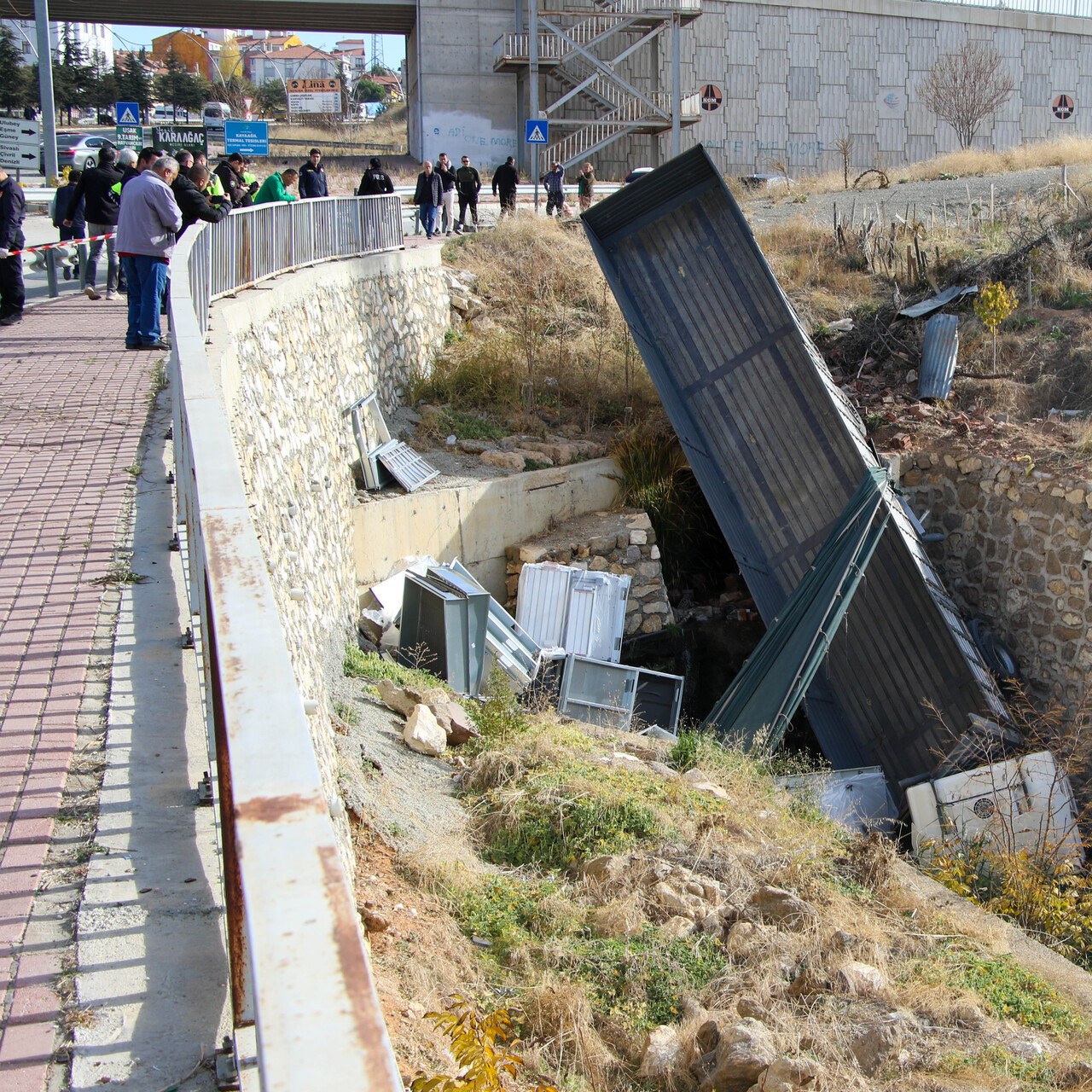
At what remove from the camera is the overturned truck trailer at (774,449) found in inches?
411

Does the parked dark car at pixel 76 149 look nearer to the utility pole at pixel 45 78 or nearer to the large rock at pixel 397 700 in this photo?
the utility pole at pixel 45 78

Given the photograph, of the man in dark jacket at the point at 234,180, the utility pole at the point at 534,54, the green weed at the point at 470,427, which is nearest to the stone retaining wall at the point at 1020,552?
the green weed at the point at 470,427

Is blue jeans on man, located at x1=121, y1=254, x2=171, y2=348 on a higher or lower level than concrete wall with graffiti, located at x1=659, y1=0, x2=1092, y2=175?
lower

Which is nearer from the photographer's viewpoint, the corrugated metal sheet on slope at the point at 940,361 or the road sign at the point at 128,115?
the corrugated metal sheet on slope at the point at 940,361

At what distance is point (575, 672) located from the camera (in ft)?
35.8

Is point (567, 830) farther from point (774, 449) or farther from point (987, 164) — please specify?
point (987, 164)

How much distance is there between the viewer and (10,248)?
1066 centimetres

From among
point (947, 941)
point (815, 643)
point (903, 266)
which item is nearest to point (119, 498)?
point (947, 941)

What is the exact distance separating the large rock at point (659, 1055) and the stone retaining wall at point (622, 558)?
27.2ft

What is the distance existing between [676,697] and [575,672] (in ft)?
4.30

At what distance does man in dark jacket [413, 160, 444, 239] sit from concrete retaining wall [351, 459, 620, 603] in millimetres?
7748

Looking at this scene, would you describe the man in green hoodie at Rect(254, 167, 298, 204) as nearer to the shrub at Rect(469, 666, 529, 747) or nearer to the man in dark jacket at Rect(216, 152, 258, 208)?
the man in dark jacket at Rect(216, 152, 258, 208)

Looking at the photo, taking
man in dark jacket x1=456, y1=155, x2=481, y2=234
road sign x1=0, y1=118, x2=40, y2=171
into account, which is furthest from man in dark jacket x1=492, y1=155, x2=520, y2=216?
road sign x1=0, y1=118, x2=40, y2=171

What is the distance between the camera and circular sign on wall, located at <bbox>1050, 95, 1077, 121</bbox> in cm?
4012
